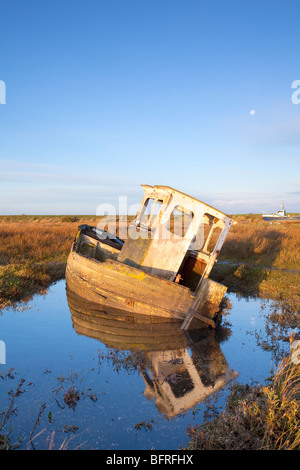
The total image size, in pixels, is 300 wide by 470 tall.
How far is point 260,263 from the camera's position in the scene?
15.8 m

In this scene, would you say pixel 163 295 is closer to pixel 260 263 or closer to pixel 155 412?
pixel 155 412

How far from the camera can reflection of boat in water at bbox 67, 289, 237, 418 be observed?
5.61 meters

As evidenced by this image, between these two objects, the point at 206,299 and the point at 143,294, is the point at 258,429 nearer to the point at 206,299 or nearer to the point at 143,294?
the point at 206,299

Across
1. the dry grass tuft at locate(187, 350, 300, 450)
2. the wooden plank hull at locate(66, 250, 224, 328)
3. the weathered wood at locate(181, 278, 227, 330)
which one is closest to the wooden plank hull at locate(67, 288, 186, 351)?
the wooden plank hull at locate(66, 250, 224, 328)

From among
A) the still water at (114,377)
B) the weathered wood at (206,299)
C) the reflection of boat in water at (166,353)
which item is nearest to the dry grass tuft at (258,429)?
the still water at (114,377)

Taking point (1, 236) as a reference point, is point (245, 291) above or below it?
below

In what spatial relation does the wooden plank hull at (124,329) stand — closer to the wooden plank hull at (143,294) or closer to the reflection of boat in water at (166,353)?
the reflection of boat in water at (166,353)

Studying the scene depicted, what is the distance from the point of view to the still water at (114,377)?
454 cm

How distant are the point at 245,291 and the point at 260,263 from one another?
3.84m

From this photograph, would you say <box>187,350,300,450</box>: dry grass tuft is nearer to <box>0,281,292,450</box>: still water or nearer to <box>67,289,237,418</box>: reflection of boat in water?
<box>0,281,292,450</box>: still water

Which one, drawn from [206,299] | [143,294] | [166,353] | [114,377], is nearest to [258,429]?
[114,377]

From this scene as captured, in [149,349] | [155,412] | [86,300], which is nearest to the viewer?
[155,412]

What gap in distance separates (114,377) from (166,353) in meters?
1.48

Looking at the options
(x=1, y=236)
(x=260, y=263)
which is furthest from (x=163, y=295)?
(x=1, y=236)
